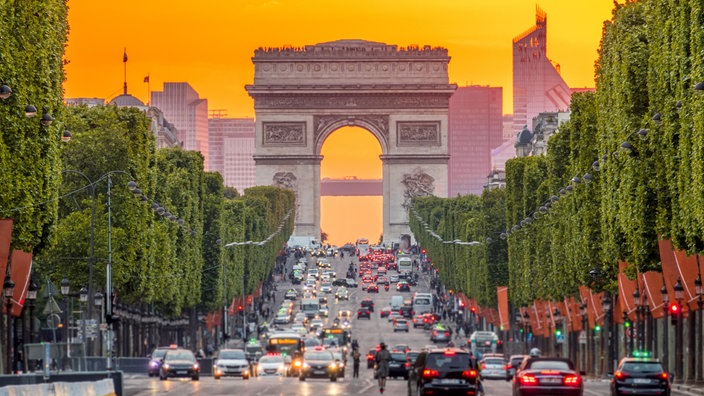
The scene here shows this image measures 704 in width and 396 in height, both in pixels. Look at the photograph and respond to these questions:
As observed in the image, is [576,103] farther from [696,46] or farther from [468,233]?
[468,233]

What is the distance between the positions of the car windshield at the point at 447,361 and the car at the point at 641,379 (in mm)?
5149

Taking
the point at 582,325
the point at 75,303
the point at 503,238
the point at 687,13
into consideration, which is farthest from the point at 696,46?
the point at 503,238

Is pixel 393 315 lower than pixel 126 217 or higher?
lower

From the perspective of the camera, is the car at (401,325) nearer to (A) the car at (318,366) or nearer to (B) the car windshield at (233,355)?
(A) the car at (318,366)

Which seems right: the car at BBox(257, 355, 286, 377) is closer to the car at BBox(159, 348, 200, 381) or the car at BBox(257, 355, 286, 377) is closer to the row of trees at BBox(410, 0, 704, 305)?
the car at BBox(159, 348, 200, 381)

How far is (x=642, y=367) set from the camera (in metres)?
53.2

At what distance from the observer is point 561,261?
96.4 metres

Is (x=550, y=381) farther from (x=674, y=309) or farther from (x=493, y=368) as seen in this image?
(x=493, y=368)

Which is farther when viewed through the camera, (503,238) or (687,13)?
(503,238)

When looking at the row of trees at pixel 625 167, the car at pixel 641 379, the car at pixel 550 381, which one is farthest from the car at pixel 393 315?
the car at pixel 550 381

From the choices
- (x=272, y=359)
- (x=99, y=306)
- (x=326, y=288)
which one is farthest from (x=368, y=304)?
(x=99, y=306)

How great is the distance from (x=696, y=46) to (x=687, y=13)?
3087 mm

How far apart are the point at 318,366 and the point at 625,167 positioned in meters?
20.0

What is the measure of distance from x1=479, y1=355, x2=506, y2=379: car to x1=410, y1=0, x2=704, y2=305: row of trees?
559 cm
